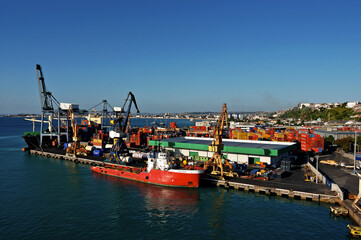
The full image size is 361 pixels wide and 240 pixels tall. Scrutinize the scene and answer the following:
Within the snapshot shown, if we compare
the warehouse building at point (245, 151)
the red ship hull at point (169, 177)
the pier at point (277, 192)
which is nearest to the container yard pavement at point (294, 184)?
the pier at point (277, 192)

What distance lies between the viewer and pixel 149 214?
32.9 meters

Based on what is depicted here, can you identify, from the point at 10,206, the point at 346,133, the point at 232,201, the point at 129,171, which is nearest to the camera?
the point at 10,206

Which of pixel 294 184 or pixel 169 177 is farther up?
pixel 169 177

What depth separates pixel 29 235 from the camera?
89.1ft

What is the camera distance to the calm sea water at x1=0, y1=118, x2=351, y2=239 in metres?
27.8

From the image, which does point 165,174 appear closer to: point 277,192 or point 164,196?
point 164,196

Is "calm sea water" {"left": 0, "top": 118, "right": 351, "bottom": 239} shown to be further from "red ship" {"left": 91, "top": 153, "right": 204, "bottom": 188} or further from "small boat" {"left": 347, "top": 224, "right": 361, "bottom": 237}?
"red ship" {"left": 91, "top": 153, "right": 204, "bottom": 188}

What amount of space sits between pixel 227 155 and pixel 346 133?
57.7 metres

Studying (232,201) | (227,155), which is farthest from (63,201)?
(227,155)

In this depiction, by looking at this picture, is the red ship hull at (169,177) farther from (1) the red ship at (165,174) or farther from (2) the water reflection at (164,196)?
(2) the water reflection at (164,196)

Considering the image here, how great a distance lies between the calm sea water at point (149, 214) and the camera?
27781 mm

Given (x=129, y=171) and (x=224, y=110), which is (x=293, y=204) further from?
(x=129, y=171)

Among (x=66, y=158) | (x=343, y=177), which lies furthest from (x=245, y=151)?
(x=66, y=158)

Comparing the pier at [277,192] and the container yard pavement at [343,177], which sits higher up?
the container yard pavement at [343,177]
